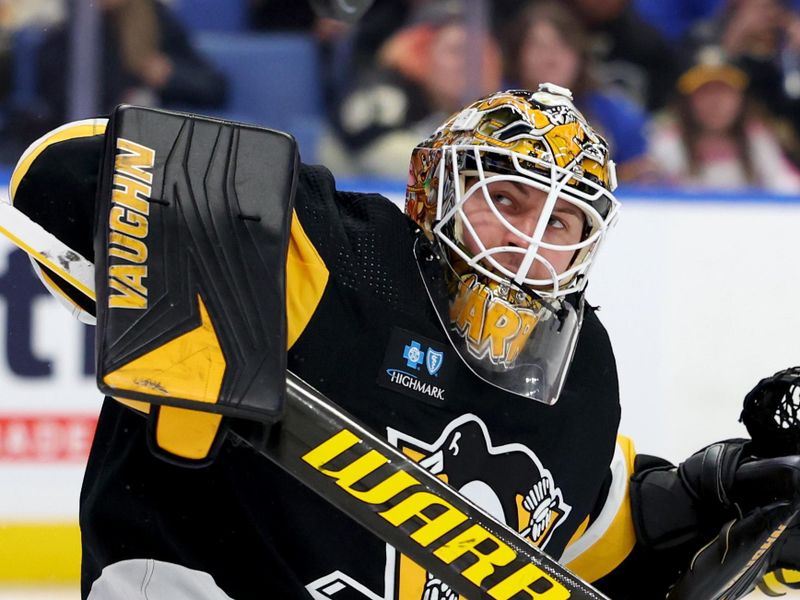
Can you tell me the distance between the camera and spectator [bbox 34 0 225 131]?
3189 millimetres

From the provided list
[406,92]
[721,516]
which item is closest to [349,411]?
[721,516]

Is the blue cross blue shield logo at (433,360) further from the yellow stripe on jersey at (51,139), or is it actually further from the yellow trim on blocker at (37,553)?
the yellow trim on blocker at (37,553)

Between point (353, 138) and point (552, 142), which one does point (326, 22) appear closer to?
point (353, 138)

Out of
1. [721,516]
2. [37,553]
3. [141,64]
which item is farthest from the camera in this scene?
[141,64]

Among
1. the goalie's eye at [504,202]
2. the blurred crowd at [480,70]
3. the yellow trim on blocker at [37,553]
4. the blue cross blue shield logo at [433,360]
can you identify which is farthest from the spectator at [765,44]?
the blue cross blue shield logo at [433,360]

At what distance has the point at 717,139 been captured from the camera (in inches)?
141

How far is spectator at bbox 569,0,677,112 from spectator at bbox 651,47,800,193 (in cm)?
6

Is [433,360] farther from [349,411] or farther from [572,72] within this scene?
[572,72]

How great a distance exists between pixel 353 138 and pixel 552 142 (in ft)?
5.79

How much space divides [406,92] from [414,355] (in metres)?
1.97

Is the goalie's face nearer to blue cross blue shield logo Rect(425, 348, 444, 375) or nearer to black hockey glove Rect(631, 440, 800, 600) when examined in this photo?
blue cross blue shield logo Rect(425, 348, 444, 375)

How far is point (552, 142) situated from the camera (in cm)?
160

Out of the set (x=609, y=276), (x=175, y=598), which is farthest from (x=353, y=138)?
(x=175, y=598)

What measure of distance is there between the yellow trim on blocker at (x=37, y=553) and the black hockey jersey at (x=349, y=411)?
148 centimetres
